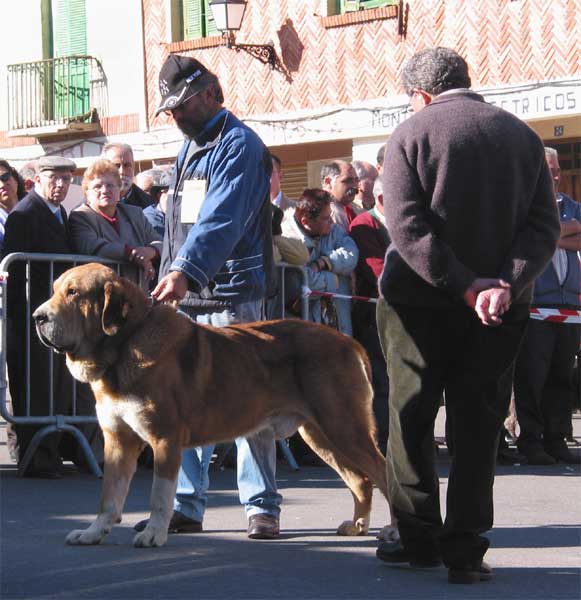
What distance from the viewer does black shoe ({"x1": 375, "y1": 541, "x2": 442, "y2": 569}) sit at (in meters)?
6.31

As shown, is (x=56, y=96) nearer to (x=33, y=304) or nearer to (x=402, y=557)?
(x=33, y=304)

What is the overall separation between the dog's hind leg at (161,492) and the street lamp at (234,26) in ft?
57.5

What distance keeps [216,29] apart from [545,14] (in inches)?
260

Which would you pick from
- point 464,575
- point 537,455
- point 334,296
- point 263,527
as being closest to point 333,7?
point 334,296

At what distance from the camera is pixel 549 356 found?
11320 millimetres

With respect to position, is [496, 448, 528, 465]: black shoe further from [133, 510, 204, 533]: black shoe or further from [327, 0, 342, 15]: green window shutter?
[327, 0, 342, 15]: green window shutter

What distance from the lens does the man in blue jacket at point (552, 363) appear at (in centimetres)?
1109

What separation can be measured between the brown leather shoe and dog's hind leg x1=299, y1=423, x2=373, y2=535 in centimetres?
35

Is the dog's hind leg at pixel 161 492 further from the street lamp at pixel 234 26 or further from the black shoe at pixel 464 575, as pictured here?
the street lamp at pixel 234 26

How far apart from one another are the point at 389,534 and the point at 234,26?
18.2m

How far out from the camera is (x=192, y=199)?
24.0 feet

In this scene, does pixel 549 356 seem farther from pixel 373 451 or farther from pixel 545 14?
pixel 545 14

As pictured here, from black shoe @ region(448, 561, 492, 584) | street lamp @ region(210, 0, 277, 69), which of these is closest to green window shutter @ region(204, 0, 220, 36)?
street lamp @ region(210, 0, 277, 69)

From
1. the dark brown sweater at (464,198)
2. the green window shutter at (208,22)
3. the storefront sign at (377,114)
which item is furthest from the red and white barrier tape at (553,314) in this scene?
the green window shutter at (208,22)
